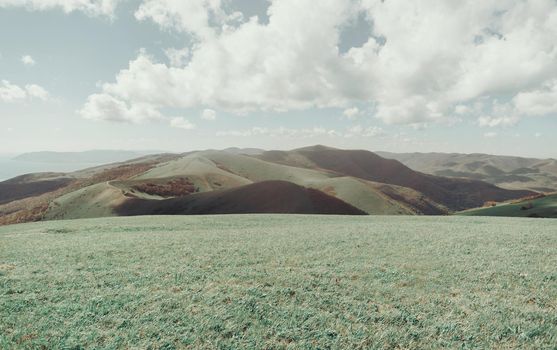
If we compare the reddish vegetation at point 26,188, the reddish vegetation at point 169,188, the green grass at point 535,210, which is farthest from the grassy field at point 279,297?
the reddish vegetation at point 26,188

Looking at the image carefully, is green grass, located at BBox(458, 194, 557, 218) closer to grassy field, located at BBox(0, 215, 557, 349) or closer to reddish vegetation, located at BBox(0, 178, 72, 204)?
grassy field, located at BBox(0, 215, 557, 349)

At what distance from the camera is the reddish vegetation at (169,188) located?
3098 inches

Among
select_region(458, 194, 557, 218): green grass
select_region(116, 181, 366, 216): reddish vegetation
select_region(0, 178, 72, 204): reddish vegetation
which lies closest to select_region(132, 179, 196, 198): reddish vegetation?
select_region(116, 181, 366, 216): reddish vegetation

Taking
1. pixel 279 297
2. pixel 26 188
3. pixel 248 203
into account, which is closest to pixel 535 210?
pixel 248 203

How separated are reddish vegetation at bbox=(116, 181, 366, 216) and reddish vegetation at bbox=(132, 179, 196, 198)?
11.8m

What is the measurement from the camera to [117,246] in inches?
585

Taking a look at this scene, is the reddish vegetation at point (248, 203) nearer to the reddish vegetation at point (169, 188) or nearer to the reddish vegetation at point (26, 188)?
the reddish vegetation at point (169, 188)

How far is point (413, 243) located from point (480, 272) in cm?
515

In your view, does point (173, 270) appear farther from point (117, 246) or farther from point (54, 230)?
point (54, 230)

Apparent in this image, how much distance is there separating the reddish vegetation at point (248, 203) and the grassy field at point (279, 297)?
49.1m

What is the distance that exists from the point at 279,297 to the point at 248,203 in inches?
2314

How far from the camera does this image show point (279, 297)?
8258mm

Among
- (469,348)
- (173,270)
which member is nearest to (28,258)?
(173,270)

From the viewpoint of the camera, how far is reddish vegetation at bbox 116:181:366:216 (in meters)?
62.8
